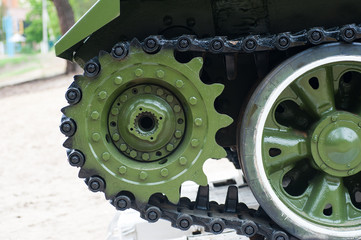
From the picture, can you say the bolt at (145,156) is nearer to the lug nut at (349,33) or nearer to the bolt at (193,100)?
the bolt at (193,100)

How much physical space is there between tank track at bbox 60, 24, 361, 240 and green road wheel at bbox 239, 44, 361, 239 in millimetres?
88

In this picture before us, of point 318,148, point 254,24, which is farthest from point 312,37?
point 318,148

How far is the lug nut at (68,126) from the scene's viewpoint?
3273 mm

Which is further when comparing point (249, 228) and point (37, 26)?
point (37, 26)

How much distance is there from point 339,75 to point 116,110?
1.41 m

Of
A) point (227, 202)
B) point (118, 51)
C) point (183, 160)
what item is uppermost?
point (118, 51)

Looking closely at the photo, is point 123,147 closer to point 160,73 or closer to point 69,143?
point 69,143

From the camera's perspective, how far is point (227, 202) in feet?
11.8

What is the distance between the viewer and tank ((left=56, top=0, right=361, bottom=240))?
3283 mm

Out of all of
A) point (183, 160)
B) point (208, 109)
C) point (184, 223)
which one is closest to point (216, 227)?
point (184, 223)

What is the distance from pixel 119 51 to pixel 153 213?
96cm

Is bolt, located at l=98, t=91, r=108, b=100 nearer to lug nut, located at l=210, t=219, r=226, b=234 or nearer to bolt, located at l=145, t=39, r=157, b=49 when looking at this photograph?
bolt, located at l=145, t=39, r=157, b=49

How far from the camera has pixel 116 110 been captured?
342cm

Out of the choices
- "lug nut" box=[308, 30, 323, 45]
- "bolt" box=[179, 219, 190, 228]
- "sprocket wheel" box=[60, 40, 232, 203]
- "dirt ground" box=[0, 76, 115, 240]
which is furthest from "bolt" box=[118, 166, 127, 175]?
"dirt ground" box=[0, 76, 115, 240]
